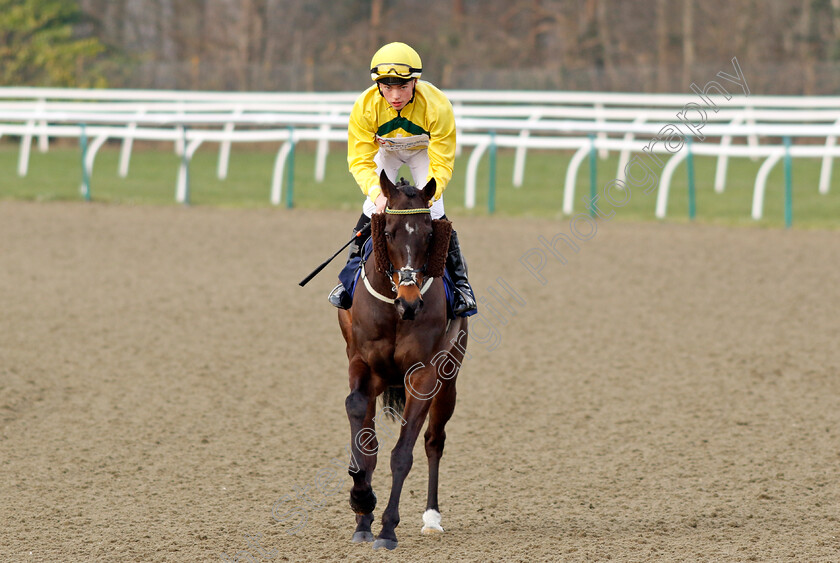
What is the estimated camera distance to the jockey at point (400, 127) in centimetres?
501

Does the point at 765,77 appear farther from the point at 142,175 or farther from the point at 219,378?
the point at 219,378

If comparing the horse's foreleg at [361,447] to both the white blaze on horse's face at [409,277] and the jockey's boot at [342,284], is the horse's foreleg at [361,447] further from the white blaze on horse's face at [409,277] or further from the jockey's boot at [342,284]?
the white blaze on horse's face at [409,277]

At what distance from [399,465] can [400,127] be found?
4.97 ft

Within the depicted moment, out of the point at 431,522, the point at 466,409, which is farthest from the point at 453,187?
the point at 431,522

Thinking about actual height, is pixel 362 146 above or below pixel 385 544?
above

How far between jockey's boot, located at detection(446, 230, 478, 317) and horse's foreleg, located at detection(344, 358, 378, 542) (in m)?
0.57

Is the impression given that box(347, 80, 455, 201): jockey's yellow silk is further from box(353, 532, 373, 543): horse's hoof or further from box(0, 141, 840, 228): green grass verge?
box(0, 141, 840, 228): green grass verge

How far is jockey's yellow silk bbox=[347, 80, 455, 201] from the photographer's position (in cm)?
516

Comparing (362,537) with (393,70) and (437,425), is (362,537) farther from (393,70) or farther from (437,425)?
(393,70)

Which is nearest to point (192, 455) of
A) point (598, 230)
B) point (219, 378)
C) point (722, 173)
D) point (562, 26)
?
point (219, 378)

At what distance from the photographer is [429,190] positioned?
4805 millimetres

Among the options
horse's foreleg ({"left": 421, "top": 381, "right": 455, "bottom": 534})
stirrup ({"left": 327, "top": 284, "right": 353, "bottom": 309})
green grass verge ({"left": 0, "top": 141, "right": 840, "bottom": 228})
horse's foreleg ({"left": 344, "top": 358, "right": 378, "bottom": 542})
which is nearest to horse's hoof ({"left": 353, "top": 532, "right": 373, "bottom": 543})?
horse's foreleg ({"left": 344, "top": 358, "right": 378, "bottom": 542})

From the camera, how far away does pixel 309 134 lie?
17312 mm

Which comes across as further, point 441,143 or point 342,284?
point 342,284
